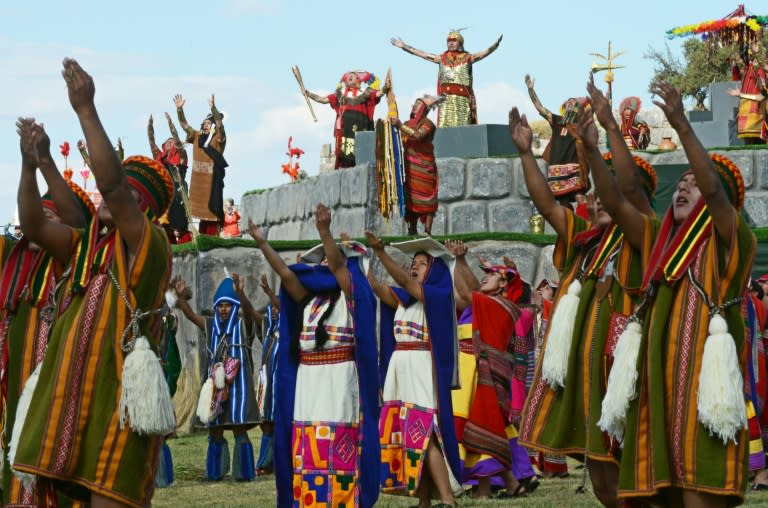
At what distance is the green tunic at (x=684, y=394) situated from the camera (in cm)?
611

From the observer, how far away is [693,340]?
6.21 metres

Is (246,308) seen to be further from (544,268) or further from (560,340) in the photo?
(560,340)

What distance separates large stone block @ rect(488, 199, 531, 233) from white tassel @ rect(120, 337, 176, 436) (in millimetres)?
14102

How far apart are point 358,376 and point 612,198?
299 cm

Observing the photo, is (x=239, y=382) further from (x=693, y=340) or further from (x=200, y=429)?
(x=693, y=340)

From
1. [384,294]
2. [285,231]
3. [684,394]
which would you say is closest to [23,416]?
[684,394]

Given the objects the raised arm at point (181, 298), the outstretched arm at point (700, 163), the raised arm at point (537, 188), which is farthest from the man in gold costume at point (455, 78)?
the outstretched arm at point (700, 163)

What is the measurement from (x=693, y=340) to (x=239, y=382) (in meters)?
7.49

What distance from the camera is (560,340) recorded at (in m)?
7.12

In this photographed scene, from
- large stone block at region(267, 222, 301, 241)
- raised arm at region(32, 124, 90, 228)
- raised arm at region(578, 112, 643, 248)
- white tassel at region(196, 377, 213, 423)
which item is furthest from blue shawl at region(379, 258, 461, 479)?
large stone block at region(267, 222, 301, 241)

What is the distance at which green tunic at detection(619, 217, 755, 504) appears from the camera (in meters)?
6.11

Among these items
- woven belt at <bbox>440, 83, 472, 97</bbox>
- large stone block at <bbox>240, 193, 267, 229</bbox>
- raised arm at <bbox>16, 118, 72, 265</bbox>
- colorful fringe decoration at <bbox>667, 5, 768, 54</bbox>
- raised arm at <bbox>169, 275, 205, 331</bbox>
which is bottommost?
raised arm at <bbox>16, 118, 72, 265</bbox>

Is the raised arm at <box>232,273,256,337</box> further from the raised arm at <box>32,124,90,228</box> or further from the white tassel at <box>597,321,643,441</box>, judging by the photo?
the white tassel at <box>597,321,643,441</box>

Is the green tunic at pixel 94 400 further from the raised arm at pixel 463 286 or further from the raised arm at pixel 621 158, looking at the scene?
the raised arm at pixel 463 286
